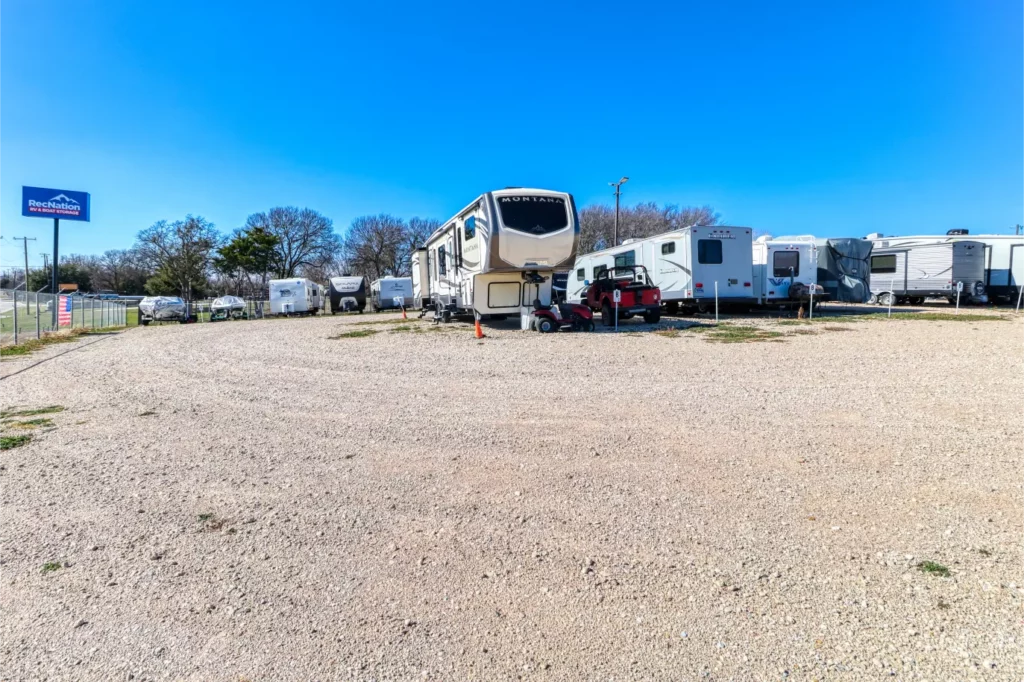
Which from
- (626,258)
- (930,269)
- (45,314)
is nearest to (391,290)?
(45,314)

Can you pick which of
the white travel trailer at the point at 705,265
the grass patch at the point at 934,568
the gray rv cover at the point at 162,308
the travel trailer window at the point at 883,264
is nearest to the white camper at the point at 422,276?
the white travel trailer at the point at 705,265

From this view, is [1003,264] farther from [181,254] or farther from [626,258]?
[181,254]

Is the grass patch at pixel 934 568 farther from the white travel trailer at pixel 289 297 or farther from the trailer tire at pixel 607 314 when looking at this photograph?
the white travel trailer at pixel 289 297

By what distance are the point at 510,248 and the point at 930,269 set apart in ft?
60.8

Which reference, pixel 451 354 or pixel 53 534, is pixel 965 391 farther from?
pixel 53 534

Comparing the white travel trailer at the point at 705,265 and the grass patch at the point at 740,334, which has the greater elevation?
the white travel trailer at the point at 705,265

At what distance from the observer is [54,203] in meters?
27.3

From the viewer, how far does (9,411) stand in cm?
582

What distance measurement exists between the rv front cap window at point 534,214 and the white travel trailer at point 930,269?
14.7 m

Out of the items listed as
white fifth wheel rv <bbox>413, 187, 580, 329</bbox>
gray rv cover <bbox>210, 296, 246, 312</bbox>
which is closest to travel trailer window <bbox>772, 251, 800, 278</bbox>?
white fifth wheel rv <bbox>413, 187, 580, 329</bbox>

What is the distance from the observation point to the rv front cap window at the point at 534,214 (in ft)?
41.4

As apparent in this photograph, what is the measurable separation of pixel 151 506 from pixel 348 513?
50.0 inches

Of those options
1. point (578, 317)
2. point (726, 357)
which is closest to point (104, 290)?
point (578, 317)

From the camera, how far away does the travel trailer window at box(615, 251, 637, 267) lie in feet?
63.9
